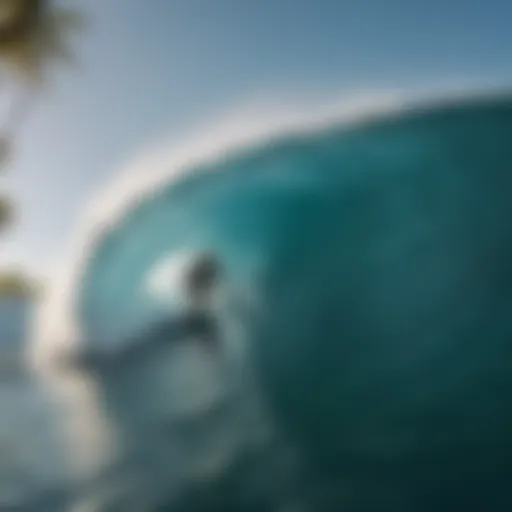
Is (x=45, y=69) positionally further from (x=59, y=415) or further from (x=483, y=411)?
(x=483, y=411)

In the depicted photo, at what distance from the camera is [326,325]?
211 centimetres

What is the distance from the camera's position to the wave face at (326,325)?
1982 mm

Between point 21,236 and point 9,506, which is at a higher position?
point 21,236

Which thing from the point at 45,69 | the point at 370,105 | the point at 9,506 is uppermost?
the point at 45,69

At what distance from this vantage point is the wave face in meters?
1.98

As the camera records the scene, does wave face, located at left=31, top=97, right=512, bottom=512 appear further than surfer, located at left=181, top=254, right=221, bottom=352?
No

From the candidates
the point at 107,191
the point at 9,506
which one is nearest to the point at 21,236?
the point at 107,191

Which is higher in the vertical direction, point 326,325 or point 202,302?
point 202,302

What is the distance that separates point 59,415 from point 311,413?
677mm

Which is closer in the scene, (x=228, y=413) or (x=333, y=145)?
(x=228, y=413)

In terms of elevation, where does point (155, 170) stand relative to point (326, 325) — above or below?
above

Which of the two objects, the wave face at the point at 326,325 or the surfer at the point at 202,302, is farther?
the surfer at the point at 202,302

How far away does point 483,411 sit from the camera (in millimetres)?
1980

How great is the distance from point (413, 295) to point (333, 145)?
0.48m
